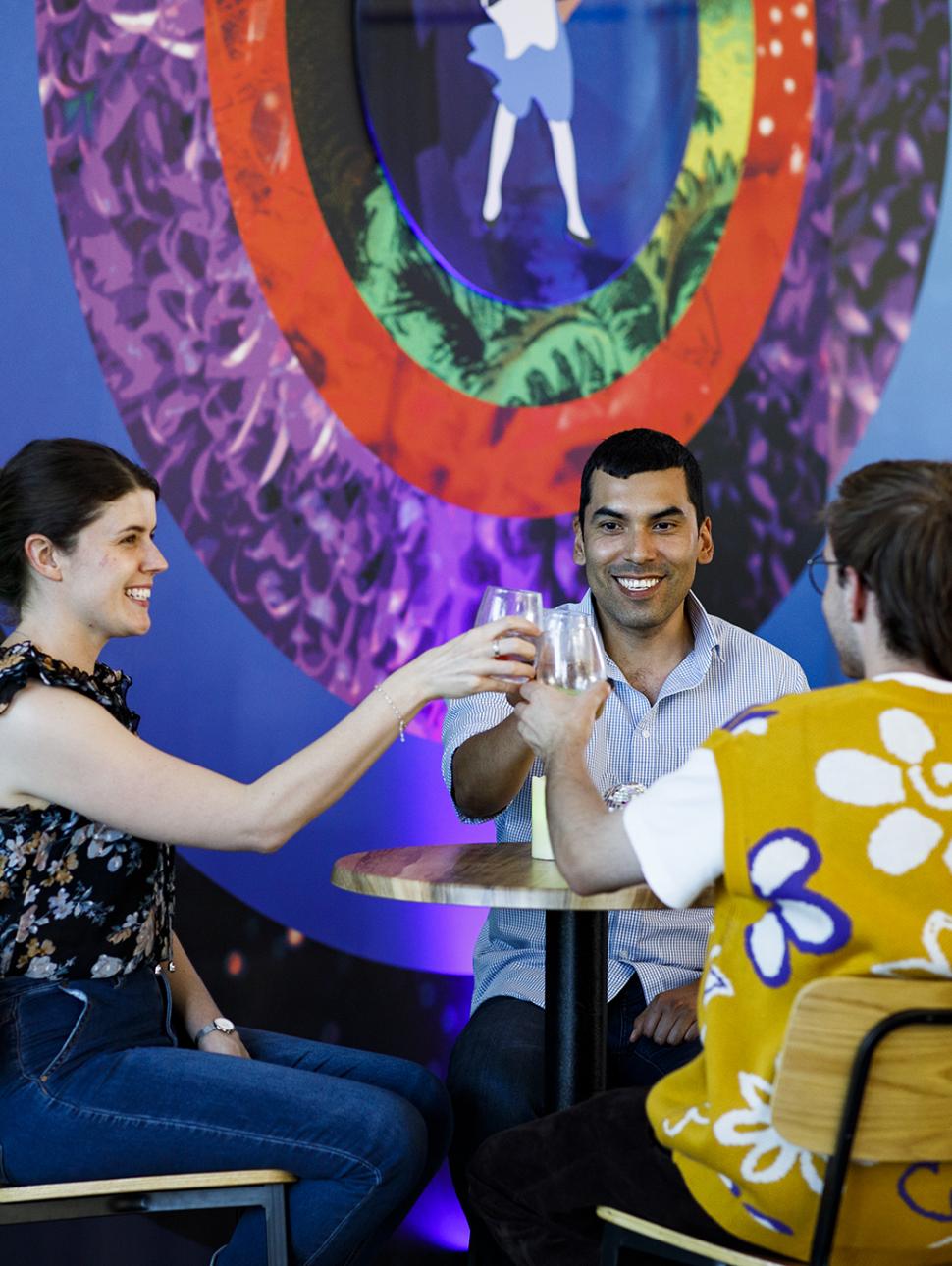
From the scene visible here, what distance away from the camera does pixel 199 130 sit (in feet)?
8.98

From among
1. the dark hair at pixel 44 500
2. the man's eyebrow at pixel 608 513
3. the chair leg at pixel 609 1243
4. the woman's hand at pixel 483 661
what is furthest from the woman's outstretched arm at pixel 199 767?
the man's eyebrow at pixel 608 513

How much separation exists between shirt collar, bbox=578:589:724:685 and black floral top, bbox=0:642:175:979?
1024 millimetres

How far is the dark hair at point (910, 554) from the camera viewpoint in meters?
1.48

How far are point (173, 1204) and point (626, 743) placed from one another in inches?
46.1

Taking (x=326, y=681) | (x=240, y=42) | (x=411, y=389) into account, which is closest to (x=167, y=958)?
(x=326, y=681)

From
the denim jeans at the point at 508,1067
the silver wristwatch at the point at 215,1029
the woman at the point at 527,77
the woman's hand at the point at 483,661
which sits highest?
the woman at the point at 527,77

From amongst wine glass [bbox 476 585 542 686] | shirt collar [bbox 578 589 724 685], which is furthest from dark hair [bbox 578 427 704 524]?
wine glass [bbox 476 585 542 686]

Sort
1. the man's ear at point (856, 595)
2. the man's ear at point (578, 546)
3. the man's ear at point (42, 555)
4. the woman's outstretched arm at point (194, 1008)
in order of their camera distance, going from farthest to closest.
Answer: the man's ear at point (578, 546) → the woman's outstretched arm at point (194, 1008) → the man's ear at point (42, 555) → the man's ear at point (856, 595)

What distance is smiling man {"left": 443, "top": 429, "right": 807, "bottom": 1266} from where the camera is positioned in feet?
7.55

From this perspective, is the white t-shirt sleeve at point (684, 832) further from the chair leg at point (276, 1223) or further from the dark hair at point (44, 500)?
the dark hair at point (44, 500)

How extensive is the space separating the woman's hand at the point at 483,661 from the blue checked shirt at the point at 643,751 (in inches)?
20.8

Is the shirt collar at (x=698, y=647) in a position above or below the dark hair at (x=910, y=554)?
below

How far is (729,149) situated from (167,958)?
221cm

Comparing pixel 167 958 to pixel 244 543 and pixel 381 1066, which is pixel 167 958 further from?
pixel 244 543
